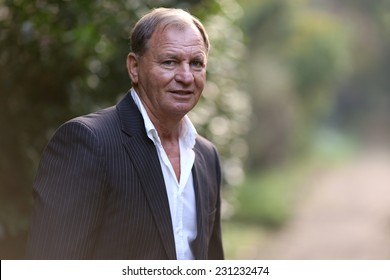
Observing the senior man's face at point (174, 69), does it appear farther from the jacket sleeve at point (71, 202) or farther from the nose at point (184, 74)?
the jacket sleeve at point (71, 202)

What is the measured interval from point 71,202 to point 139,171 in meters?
0.25

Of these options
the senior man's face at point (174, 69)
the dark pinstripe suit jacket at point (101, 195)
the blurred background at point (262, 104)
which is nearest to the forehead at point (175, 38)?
the senior man's face at point (174, 69)

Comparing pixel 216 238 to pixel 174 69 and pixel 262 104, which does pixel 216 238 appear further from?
pixel 262 104

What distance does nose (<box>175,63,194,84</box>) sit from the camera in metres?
2.36

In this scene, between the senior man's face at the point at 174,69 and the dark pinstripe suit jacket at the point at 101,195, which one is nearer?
the dark pinstripe suit jacket at the point at 101,195

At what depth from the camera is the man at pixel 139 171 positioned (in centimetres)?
216

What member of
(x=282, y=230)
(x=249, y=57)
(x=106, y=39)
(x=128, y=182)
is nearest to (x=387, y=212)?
(x=282, y=230)

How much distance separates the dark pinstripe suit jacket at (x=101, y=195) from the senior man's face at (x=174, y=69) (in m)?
0.11

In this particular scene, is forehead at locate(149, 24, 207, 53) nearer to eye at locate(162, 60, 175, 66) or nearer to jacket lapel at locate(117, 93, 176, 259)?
eye at locate(162, 60, 175, 66)

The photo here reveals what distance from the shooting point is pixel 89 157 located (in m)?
2.18

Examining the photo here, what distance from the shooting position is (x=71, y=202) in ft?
7.05

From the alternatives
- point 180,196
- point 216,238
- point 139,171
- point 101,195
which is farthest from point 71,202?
point 216,238

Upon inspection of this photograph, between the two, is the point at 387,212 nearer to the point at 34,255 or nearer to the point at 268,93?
the point at 268,93

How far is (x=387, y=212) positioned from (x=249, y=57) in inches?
141
